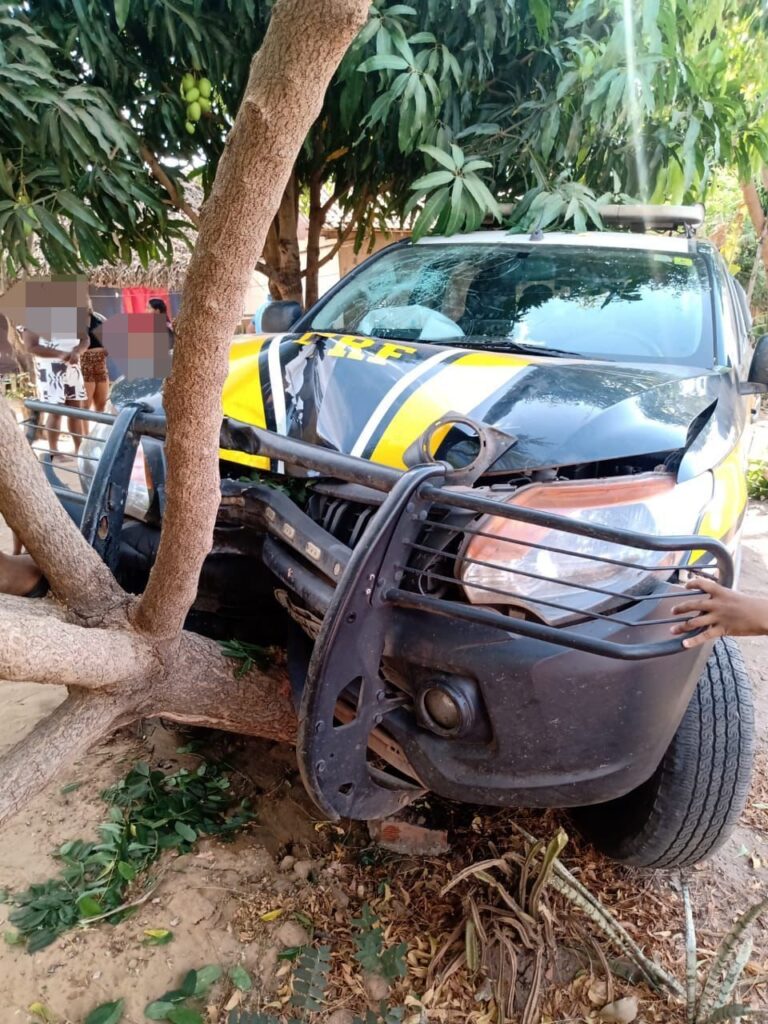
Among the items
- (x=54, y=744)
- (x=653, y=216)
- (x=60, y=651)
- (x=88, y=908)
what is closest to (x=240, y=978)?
(x=88, y=908)

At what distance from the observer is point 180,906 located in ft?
6.75

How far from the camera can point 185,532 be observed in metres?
1.46

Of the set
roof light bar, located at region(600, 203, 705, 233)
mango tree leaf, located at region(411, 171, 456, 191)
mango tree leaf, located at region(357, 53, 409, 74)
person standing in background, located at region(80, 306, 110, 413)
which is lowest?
person standing in background, located at region(80, 306, 110, 413)

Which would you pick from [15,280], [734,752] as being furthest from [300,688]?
[15,280]

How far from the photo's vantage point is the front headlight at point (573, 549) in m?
1.55

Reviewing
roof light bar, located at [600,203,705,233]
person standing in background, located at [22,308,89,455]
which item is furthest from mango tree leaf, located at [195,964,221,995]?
person standing in background, located at [22,308,89,455]

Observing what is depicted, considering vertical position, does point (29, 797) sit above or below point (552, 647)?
below

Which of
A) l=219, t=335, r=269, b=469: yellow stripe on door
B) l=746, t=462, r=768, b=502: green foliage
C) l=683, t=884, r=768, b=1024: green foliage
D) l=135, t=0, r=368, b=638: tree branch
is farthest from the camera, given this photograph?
l=746, t=462, r=768, b=502: green foliage

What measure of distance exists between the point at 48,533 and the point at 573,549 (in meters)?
1.11

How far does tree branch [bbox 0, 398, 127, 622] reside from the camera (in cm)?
145

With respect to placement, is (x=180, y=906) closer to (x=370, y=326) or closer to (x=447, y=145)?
(x=370, y=326)

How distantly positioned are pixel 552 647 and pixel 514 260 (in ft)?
6.81

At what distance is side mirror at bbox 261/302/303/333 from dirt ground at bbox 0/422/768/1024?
6.17ft

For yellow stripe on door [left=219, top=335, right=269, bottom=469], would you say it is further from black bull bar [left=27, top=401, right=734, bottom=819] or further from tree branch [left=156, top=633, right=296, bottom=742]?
tree branch [left=156, top=633, right=296, bottom=742]
